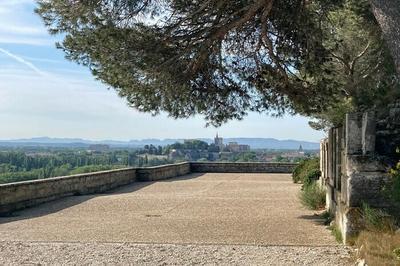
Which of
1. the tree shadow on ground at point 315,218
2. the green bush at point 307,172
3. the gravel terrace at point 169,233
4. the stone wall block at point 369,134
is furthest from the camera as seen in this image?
the green bush at point 307,172

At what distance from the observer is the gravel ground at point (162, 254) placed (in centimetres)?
695

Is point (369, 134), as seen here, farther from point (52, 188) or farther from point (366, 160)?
point (52, 188)

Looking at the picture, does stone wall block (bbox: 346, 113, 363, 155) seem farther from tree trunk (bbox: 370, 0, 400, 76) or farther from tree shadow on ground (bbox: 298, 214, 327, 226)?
tree trunk (bbox: 370, 0, 400, 76)

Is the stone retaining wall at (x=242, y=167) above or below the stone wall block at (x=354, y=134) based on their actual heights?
below

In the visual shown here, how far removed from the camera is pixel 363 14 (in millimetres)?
11375

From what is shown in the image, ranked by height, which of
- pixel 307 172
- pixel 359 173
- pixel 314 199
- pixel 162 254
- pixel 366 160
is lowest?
pixel 162 254

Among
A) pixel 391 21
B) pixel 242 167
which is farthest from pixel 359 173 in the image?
pixel 242 167

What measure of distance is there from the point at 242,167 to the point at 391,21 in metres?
24.2

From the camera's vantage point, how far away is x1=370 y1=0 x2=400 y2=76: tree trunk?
553 centimetres

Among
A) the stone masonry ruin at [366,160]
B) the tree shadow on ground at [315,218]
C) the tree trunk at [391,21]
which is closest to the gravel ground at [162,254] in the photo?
the stone masonry ruin at [366,160]

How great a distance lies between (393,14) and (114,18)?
5.06m

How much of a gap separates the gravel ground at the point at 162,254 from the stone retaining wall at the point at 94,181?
14.4 feet

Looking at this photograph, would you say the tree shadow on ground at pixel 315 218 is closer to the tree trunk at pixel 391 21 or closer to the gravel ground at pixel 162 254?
the gravel ground at pixel 162 254

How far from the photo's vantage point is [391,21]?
5621mm
